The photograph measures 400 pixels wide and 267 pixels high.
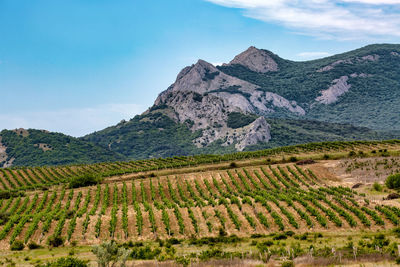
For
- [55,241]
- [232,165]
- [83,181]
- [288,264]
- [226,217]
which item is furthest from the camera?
[232,165]

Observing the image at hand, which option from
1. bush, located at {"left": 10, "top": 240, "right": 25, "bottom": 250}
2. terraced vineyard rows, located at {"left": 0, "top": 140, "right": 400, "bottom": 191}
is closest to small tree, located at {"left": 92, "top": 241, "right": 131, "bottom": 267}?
bush, located at {"left": 10, "top": 240, "right": 25, "bottom": 250}

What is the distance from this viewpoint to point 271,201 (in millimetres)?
66625

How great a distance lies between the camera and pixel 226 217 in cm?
5978

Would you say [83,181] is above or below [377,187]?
above

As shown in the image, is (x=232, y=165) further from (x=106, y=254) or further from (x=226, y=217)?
(x=106, y=254)

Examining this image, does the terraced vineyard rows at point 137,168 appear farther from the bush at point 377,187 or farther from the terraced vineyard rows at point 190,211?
the bush at point 377,187

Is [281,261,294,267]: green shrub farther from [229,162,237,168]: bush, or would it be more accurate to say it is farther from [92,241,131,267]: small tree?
[229,162,237,168]: bush

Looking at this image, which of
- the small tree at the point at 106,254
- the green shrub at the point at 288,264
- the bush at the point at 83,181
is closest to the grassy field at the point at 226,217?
the green shrub at the point at 288,264

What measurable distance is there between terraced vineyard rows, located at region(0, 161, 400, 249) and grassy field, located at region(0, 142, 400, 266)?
176 millimetres

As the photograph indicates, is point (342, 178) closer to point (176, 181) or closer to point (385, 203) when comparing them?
point (385, 203)

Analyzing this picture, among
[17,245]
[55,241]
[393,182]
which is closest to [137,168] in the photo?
[55,241]

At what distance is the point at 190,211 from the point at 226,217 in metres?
5.90

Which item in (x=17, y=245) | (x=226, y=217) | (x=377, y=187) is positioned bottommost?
(x=377, y=187)

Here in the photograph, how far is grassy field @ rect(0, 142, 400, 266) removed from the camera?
140ft
